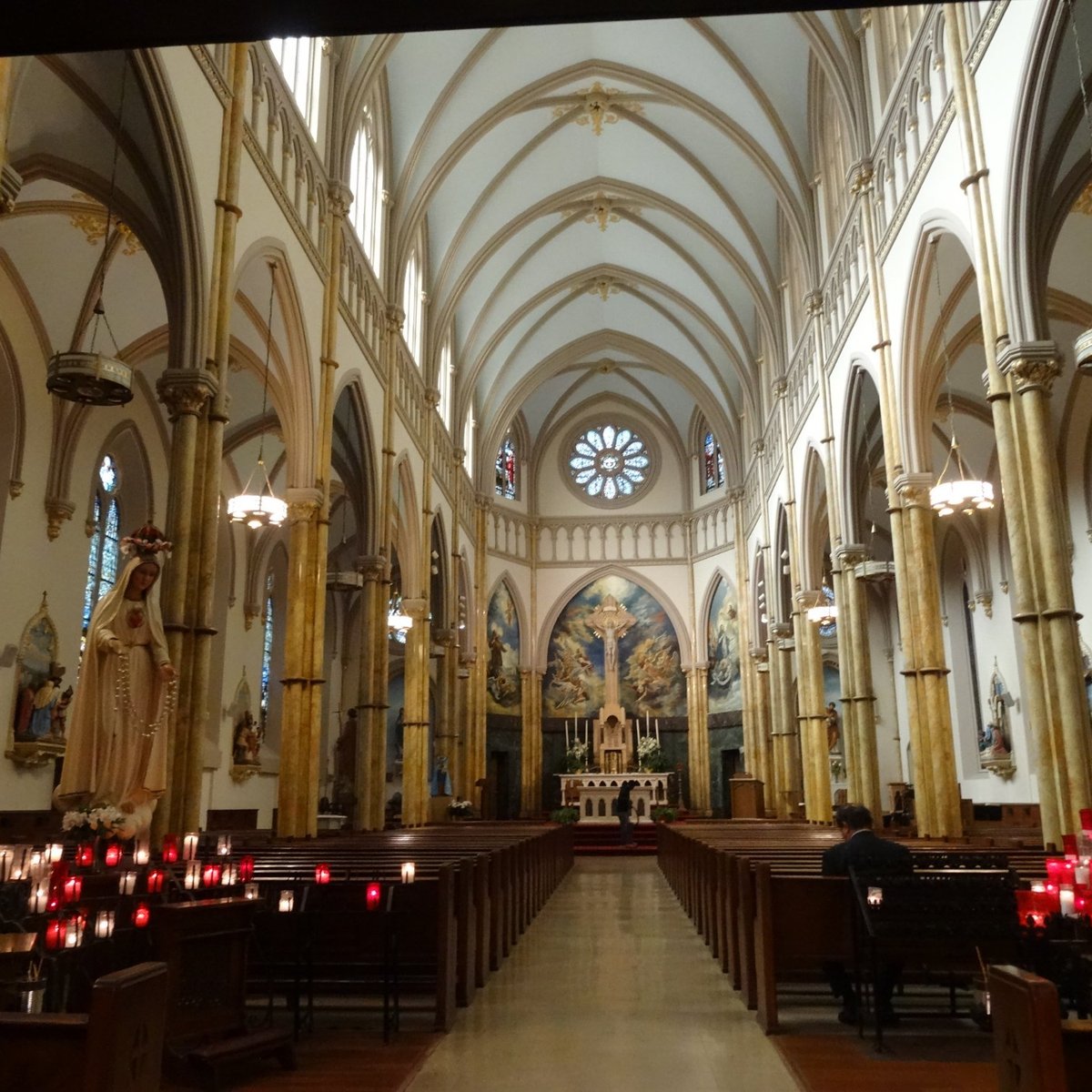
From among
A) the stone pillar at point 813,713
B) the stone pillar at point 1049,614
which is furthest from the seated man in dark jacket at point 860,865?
the stone pillar at point 813,713

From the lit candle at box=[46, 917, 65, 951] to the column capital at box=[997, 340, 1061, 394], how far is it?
9.55m

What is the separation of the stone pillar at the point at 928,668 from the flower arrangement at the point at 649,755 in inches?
754

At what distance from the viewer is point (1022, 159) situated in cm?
1027

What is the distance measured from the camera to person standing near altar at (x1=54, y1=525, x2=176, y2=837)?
26.1ft

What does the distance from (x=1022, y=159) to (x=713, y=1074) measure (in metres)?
9.08

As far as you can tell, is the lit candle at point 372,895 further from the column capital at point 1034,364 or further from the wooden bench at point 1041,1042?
the column capital at point 1034,364

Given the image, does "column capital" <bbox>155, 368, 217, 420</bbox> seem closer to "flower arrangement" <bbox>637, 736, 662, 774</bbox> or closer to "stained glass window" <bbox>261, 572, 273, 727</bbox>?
"stained glass window" <bbox>261, 572, 273, 727</bbox>

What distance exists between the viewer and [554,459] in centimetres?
3938

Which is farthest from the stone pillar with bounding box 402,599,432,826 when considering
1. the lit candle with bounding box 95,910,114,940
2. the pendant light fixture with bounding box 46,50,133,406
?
the lit candle with bounding box 95,910,114,940

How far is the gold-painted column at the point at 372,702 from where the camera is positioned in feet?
63.0

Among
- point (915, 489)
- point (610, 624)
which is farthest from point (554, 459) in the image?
point (915, 489)

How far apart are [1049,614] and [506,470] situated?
95.3 feet

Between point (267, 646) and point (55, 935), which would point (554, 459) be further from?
point (55, 935)

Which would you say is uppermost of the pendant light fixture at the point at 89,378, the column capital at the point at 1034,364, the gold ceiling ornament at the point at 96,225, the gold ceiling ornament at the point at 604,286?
the gold ceiling ornament at the point at 604,286
